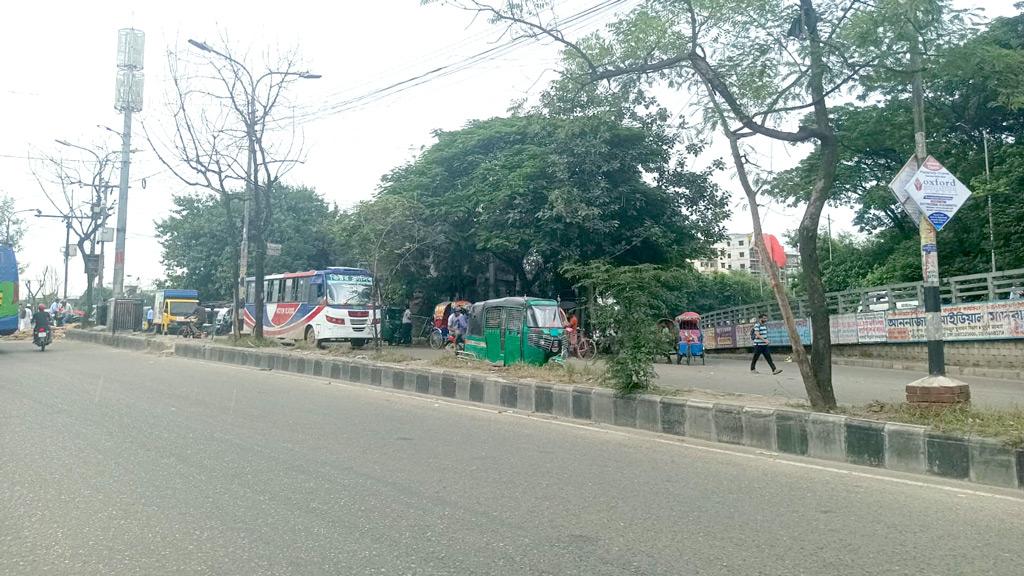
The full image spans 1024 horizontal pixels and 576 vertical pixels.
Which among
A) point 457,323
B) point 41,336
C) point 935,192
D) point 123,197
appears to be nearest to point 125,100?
point 123,197

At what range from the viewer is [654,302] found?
9680 mm

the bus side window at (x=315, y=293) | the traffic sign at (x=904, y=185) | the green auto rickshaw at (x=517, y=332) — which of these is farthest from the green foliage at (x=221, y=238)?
the traffic sign at (x=904, y=185)

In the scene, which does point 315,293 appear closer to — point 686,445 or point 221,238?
point 686,445

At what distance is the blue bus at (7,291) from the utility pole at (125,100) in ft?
16.2

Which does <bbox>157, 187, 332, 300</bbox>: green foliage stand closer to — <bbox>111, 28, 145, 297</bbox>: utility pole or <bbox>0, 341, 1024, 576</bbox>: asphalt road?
<bbox>111, 28, 145, 297</bbox>: utility pole

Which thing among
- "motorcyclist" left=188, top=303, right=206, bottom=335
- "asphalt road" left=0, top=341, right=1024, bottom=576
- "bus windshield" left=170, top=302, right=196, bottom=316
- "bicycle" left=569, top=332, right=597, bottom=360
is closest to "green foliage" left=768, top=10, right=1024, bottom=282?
"bicycle" left=569, top=332, right=597, bottom=360

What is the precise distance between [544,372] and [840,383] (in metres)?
7.47

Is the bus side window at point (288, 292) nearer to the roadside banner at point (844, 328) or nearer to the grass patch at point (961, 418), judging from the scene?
the roadside banner at point (844, 328)

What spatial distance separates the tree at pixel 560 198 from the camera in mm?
24406

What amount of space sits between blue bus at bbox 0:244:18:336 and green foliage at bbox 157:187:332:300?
19.2 meters

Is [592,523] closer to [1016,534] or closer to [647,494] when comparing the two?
[647,494]

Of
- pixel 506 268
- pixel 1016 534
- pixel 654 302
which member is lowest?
pixel 1016 534

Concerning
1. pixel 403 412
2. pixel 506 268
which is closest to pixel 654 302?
pixel 403 412

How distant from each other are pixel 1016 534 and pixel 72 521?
6.32 m
